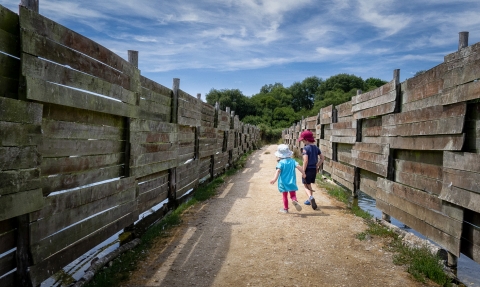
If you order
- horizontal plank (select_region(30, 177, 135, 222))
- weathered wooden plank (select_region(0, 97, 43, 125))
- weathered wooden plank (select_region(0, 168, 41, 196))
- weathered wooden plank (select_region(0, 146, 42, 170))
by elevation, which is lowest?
horizontal plank (select_region(30, 177, 135, 222))

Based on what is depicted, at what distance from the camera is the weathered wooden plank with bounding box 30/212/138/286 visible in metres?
3.09

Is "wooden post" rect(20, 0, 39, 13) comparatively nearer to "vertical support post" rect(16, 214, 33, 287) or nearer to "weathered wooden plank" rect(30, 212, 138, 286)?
"vertical support post" rect(16, 214, 33, 287)

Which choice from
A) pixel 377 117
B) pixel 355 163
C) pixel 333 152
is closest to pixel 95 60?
pixel 377 117

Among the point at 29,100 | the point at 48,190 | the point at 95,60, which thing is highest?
the point at 95,60

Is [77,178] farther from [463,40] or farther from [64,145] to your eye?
[463,40]

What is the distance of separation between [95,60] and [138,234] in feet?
9.76

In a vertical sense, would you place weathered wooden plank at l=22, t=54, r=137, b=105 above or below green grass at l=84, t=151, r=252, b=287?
above

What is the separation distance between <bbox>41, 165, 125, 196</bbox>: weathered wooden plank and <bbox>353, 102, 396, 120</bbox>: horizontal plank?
471cm

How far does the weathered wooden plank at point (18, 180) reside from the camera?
260cm

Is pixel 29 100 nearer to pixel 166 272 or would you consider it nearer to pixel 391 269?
pixel 166 272

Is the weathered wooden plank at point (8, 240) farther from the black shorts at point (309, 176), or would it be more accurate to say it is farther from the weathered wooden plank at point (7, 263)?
the black shorts at point (309, 176)

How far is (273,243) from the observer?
5062 millimetres

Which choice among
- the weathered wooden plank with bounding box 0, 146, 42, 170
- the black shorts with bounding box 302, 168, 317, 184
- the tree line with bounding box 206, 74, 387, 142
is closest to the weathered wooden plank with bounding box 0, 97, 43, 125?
the weathered wooden plank with bounding box 0, 146, 42, 170

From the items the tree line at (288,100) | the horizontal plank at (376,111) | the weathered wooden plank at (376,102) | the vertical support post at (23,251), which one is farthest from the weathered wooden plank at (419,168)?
the tree line at (288,100)
